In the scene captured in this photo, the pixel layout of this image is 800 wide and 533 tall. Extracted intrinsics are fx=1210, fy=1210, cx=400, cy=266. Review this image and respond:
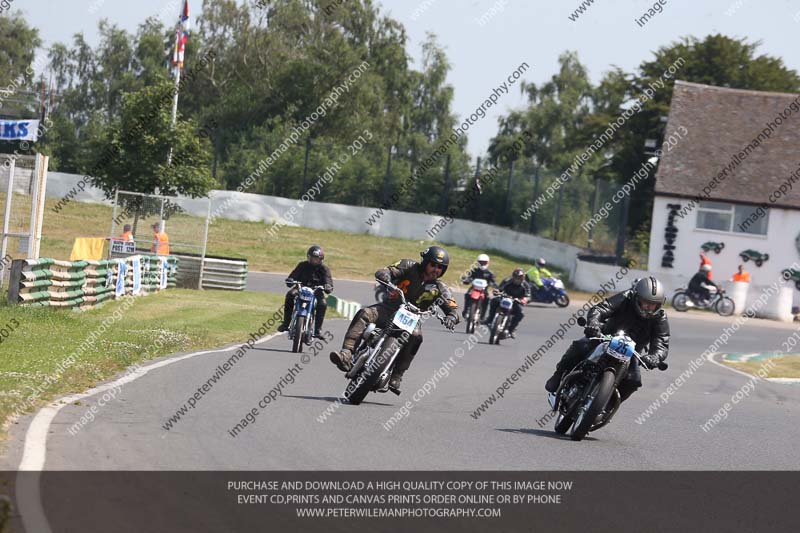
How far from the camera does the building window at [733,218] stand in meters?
43.9

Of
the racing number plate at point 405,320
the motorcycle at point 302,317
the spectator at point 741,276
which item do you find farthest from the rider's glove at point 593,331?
the spectator at point 741,276

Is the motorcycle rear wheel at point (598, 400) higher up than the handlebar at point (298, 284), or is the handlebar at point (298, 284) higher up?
the handlebar at point (298, 284)

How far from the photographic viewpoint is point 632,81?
58.2m

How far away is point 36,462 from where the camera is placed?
7.36 metres

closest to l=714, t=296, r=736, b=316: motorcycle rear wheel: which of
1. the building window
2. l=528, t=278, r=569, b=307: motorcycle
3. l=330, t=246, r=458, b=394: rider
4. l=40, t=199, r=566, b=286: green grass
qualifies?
l=528, t=278, r=569, b=307: motorcycle

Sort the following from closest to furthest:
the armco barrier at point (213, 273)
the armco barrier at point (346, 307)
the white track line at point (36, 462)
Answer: the white track line at point (36, 462), the armco barrier at point (346, 307), the armco barrier at point (213, 273)

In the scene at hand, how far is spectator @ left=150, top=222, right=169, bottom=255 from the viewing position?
30344 millimetres

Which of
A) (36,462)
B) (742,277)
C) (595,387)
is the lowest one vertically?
(36,462)

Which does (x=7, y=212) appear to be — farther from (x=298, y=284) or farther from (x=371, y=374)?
(x=371, y=374)

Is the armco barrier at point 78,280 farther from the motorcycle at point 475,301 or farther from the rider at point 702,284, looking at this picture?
the rider at point 702,284

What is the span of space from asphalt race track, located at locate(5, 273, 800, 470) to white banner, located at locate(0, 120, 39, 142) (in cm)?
677

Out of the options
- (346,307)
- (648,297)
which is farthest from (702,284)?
(648,297)

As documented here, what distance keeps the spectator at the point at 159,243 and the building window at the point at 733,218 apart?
2173 centimetres

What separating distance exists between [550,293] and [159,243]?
39.9 feet
